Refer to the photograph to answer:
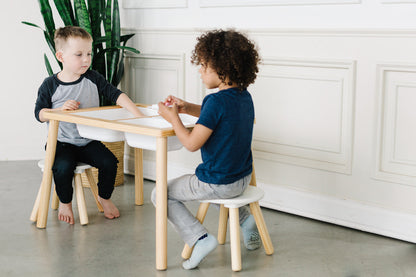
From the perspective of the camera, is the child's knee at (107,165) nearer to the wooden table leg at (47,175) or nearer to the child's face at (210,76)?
the wooden table leg at (47,175)

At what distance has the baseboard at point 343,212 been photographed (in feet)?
8.69

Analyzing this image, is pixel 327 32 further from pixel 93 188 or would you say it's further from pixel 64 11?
pixel 64 11

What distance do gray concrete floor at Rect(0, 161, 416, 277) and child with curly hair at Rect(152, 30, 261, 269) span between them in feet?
0.75

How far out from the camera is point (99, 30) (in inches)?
137

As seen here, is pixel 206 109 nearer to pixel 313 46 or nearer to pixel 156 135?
pixel 156 135

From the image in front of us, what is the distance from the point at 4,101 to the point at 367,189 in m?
2.75

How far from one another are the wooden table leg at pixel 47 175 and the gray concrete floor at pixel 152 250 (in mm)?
63

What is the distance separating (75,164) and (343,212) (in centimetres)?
132

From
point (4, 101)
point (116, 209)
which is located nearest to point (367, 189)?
point (116, 209)

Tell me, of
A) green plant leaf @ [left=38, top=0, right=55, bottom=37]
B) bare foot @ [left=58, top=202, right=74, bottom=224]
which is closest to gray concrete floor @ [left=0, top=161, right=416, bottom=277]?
bare foot @ [left=58, top=202, right=74, bottom=224]

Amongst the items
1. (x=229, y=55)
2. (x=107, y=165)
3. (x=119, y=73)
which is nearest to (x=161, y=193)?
(x=229, y=55)

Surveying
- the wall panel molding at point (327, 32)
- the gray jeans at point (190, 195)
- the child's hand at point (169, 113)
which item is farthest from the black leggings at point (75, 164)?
the wall panel molding at point (327, 32)

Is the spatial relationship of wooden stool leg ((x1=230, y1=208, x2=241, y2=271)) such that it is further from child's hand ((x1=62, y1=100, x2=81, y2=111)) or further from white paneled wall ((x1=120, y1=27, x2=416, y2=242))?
child's hand ((x1=62, y1=100, x2=81, y2=111))

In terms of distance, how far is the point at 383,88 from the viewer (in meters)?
2.63
